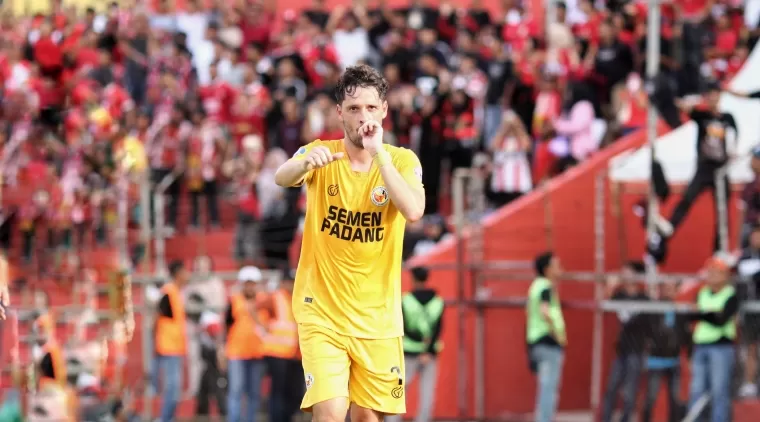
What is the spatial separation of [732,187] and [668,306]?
2.54 metres

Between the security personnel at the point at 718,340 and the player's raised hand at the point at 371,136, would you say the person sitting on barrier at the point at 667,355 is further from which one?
the player's raised hand at the point at 371,136

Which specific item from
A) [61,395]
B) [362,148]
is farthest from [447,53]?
[362,148]

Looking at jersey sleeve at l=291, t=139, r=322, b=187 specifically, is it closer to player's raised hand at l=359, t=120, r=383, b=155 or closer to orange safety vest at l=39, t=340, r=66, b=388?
player's raised hand at l=359, t=120, r=383, b=155

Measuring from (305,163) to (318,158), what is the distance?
117 millimetres

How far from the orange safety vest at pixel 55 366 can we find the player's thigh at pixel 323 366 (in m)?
7.77

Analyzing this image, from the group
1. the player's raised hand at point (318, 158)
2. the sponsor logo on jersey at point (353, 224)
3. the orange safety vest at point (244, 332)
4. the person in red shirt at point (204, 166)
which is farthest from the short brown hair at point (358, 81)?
the person in red shirt at point (204, 166)

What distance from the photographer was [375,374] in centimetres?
762

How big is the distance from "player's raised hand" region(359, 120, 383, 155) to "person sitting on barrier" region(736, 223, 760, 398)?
796 centimetres

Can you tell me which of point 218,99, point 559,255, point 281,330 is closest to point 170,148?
point 218,99

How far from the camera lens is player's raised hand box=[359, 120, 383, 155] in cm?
709

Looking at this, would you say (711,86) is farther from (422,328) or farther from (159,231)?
(159,231)

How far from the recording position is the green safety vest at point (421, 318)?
1544 cm

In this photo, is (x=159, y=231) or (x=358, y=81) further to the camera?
(x=159, y=231)

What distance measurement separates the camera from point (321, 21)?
22297mm
